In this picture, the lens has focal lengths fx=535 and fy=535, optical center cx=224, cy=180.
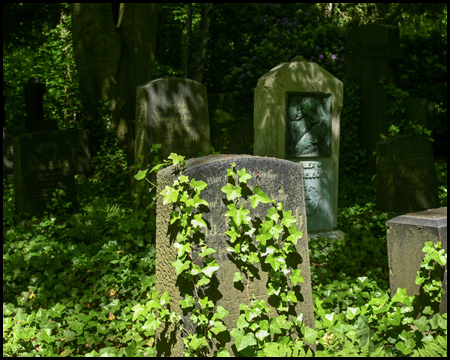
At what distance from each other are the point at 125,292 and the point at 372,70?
678 cm

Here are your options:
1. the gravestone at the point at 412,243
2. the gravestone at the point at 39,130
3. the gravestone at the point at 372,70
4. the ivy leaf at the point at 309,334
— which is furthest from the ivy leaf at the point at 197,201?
the gravestone at the point at 372,70

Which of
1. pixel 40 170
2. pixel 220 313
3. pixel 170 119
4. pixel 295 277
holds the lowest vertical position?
pixel 220 313

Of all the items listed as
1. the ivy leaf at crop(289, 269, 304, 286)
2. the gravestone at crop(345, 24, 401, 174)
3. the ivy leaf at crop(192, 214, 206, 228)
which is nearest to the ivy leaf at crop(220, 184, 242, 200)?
the ivy leaf at crop(192, 214, 206, 228)

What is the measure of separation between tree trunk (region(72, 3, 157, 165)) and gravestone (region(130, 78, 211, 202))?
371cm

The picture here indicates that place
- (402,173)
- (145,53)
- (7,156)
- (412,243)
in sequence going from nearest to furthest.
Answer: (412,243), (402,173), (7,156), (145,53)

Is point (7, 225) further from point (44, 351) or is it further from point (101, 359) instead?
point (101, 359)

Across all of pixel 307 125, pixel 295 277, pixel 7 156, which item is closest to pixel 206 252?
pixel 295 277

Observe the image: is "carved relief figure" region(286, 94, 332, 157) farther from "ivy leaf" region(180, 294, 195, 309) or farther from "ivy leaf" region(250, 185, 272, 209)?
"ivy leaf" region(180, 294, 195, 309)

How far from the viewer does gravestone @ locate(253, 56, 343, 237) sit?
591cm

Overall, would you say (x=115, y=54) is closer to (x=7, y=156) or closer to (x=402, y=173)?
(x=7, y=156)

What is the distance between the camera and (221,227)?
349 centimetres

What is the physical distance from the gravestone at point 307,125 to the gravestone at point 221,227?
2.23 metres

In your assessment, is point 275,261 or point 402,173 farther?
point 402,173

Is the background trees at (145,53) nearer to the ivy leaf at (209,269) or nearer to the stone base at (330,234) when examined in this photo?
the stone base at (330,234)
